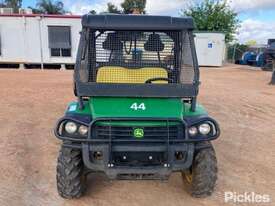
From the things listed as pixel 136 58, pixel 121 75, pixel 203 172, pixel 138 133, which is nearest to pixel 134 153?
pixel 138 133

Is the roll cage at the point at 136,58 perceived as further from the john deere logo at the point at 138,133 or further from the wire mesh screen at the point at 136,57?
the john deere logo at the point at 138,133

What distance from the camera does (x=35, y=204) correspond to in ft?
13.1

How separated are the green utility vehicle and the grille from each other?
11 millimetres

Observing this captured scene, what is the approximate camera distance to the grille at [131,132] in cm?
377

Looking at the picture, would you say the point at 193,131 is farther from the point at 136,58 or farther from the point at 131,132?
the point at 136,58

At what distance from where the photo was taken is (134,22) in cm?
410

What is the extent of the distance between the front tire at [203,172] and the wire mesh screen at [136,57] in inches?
34.0

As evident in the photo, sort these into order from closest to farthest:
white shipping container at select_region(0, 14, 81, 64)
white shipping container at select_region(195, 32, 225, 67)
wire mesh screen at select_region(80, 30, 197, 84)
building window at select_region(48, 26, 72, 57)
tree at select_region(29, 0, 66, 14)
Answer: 1. wire mesh screen at select_region(80, 30, 197, 84)
2. white shipping container at select_region(0, 14, 81, 64)
3. building window at select_region(48, 26, 72, 57)
4. white shipping container at select_region(195, 32, 225, 67)
5. tree at select_region(29, 0, 66, 14)

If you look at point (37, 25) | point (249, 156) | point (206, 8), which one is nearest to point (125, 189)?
point (249, 156)

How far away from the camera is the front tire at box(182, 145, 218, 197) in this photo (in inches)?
158

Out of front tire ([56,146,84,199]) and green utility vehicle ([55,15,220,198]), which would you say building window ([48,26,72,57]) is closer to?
green utility vehicle ([55,15,220,198])

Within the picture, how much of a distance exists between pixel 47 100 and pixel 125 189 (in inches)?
245

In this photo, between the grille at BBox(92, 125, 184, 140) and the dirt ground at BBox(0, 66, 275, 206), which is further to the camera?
the dirt ground at BBox(0, 66, 275, 206)

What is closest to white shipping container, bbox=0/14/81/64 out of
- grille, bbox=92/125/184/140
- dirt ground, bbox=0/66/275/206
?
dirt ground, bbox=0/66/275/206
